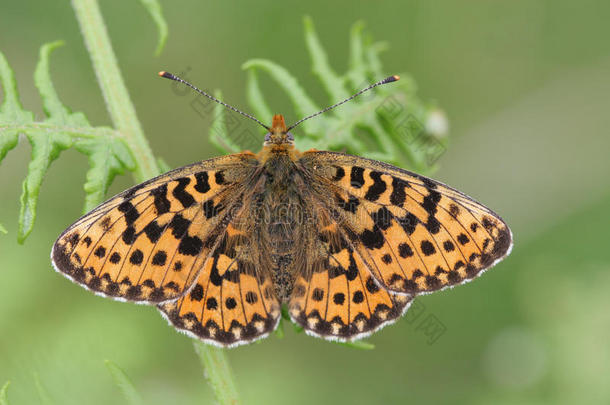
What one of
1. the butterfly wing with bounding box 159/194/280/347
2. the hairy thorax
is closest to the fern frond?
the butterfly wing with bounding box 159/194/280/347

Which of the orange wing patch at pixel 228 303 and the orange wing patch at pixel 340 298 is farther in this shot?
the orange wing patch at pixel 340 298

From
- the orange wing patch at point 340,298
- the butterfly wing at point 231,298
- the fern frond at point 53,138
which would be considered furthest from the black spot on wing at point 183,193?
the orange wing patch at point 340,298

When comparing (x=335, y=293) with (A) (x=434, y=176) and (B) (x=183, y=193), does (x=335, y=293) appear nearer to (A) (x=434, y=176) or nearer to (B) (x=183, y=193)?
(B) (x=183, y=193)

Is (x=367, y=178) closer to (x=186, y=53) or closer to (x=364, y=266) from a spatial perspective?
(x=364, y=266)

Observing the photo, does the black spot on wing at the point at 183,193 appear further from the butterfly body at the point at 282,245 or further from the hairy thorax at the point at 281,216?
the hairy thorax at the point at 281,216

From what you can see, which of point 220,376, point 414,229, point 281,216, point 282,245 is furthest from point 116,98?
point 414,229

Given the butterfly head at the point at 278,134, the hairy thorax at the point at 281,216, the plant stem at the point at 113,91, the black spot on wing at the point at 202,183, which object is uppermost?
the plant stem at the point at 113,91

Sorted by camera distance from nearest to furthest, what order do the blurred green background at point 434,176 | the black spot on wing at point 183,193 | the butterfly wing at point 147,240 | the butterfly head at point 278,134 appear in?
the butterfly wing at point 147,240 < the black spot on wing at point 183,193 < the butterfly head at point 278,134 < the blurred green background at point 434,176

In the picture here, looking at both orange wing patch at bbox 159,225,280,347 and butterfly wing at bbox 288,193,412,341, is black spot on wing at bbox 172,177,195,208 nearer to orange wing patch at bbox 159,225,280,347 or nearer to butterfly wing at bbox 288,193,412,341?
orange wing patch at bbox 159,225,280,347
